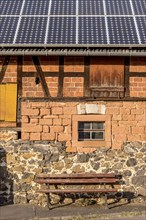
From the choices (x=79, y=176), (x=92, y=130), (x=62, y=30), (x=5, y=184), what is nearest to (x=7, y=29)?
(x=62, y=30)

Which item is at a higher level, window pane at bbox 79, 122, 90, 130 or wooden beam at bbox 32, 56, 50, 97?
wooden beam at bbox 32, 56, 50, 97

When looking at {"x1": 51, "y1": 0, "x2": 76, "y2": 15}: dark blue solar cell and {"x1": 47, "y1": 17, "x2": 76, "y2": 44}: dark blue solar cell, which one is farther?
{"x1": 51, "y1": 0, "x2": 76, "y2": 15}: dark blue solar cell

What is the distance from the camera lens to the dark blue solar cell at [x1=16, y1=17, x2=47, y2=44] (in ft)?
32.7

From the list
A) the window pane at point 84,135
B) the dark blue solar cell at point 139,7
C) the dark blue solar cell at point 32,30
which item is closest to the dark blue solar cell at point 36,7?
the dark blue solar cell at point 32,30

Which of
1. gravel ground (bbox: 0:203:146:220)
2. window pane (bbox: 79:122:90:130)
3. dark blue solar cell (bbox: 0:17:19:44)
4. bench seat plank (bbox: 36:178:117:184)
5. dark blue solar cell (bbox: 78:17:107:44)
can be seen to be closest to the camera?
gravel ground (bbox: 0:203:146:220)

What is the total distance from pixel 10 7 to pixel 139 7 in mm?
4142

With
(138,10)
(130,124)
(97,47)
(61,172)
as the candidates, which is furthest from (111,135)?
(138,10)

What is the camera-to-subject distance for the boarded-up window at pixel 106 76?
1014cm

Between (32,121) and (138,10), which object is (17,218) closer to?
(32,121)

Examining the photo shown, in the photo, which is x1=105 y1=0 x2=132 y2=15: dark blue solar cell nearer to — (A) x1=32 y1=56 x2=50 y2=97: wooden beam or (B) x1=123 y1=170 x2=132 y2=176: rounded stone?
(A) x1=32 y1=56 x2=50 y2=97: wooden beam

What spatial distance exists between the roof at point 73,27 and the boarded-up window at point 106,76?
45 centimetres

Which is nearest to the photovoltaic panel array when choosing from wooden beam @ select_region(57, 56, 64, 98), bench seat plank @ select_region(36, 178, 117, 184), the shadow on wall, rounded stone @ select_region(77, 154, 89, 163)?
wooden beam @ select_region(57, 56, 64, 98)

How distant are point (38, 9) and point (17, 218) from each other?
6.45 metres

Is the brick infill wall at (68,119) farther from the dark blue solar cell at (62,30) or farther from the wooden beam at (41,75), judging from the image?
the dark blue solar cell at (62,30)
